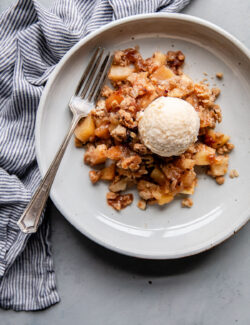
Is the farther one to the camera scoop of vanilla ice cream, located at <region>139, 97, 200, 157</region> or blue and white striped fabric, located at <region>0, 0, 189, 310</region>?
blue and white striped fabric, located at <region>0, 0, 189, 310</region>

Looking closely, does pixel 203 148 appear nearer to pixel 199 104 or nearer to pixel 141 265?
pixel 199 104

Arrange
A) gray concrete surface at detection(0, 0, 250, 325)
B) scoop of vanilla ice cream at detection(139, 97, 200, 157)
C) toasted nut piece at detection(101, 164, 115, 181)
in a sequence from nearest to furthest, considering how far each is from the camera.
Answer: scoop of vanilla ice cream at detection(139, 97, 200, 157)
toasted nut piece at detection(101, 164, 115, 181)
gray concrete surface at detection(0, 0, 250, 325)

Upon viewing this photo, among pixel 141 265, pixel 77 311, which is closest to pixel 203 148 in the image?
pixel 141 265

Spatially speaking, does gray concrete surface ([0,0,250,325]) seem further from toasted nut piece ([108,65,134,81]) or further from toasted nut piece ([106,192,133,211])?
toasted nut piece ([108,65,134,81])

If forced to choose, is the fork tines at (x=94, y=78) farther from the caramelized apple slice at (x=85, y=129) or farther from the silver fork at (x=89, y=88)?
the caramelized apple slice at (x=85, y=129)

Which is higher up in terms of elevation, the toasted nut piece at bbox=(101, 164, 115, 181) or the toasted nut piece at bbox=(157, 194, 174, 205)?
the toasted nut piece at bbox=(157, 194, 174, 205)

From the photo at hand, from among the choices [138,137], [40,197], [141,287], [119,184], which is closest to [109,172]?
[119,184]

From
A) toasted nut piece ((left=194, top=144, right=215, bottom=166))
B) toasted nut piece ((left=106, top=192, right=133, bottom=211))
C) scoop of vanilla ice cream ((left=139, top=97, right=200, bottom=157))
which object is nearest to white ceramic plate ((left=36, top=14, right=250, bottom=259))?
toasted nut piece ((left=106, top=192, right=133, bottom=211))
